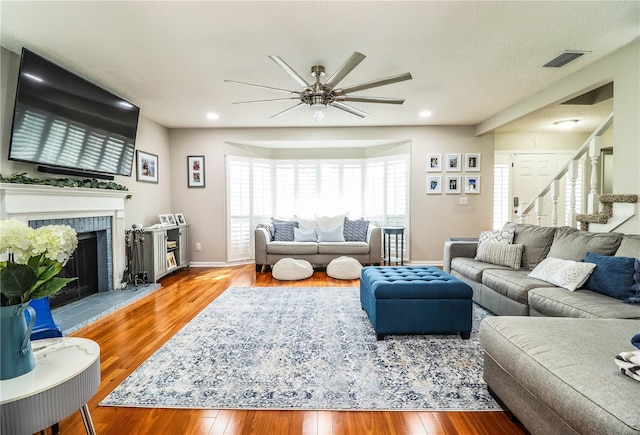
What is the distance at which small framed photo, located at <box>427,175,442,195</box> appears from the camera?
5.58m

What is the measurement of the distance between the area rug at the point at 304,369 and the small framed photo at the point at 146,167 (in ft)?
9.13

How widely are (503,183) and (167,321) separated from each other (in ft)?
20.5

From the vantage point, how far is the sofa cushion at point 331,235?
5379mm

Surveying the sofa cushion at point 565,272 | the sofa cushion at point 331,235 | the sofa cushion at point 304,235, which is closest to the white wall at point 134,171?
the sofa cushion at point 304,235

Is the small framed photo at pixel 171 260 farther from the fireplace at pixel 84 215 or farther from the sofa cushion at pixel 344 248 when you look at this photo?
the sofa cushion at pixel 344 248

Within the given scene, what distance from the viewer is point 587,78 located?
3.20m

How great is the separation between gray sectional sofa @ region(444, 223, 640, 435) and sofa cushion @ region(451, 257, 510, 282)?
1.09 ft

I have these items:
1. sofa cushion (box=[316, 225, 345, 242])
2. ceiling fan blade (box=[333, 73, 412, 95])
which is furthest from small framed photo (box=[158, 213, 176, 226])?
ceiling fan blade (box=[333, 73, 412, 95])

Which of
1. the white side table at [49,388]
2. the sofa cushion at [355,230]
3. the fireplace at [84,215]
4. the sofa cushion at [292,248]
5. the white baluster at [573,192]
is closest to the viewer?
the white side table at [49,388]

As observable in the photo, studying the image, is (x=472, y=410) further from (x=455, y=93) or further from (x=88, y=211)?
(x=88, y=211)

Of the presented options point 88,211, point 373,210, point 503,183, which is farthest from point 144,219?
point 503,183

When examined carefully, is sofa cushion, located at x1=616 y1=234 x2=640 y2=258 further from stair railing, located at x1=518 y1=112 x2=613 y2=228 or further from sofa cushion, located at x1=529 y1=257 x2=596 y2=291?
stair railing, located at x1=518 y1=112 x2=613 y2=228

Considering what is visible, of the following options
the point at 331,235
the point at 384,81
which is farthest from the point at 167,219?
the point at 384,81

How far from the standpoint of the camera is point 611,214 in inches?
116
